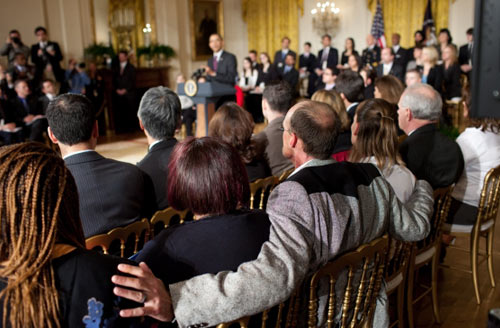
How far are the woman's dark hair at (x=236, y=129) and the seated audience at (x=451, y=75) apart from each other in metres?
6.54

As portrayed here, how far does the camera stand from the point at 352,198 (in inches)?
64.8

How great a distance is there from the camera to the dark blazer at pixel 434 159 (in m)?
2.94

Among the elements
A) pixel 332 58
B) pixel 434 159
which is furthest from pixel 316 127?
pixel 332 58

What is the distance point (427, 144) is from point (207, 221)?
202 cm

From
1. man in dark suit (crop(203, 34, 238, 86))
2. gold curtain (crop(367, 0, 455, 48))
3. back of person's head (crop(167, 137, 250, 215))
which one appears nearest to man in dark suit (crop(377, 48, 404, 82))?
gold curtain (crop(367, 0, 455, 48))

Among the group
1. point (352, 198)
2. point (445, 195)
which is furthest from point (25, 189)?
point (445, 195)

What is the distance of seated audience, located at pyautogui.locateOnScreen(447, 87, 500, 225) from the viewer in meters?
3.20

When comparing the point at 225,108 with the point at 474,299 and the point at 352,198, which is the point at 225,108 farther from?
the point at 474,299

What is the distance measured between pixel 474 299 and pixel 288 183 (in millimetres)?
2176

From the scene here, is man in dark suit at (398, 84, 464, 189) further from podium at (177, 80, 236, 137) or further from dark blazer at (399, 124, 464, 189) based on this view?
podium at (177, 80, 236, 137)

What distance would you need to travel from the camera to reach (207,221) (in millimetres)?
1413

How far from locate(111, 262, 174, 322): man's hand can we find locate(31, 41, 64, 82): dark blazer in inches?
347

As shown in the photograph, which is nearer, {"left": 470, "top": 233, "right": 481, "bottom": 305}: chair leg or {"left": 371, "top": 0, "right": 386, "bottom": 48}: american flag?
{"left": 470, "top": 233, "right": 481, "bottom": 305}: chair leg

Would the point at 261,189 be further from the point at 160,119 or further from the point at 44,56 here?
the point at 44,56
